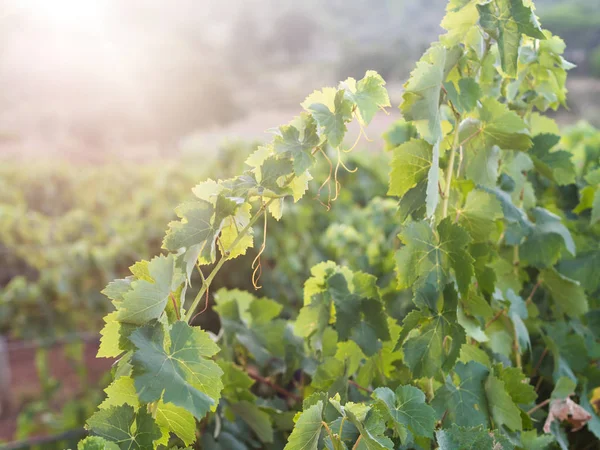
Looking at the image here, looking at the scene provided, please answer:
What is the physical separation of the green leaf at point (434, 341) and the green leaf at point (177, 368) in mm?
331

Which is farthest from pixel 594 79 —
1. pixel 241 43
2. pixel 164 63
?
pixel 164 63

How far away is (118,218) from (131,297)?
3919mm

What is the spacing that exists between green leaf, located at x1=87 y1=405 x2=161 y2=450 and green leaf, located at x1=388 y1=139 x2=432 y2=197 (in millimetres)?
532

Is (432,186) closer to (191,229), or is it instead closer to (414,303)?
(414,303)

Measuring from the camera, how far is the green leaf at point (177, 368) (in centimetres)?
76

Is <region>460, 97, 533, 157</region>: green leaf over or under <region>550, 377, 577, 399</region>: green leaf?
over

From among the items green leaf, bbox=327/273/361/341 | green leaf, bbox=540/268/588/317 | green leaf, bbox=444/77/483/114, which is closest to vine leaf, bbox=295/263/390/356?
green leaf, bbox=327/273/361/341

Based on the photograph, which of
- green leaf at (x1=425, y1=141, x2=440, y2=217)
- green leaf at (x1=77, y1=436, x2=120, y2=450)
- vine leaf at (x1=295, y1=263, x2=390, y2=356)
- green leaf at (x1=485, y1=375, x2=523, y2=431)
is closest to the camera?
green leaf at (x1=77, y1=436, x2=120, y2=450)

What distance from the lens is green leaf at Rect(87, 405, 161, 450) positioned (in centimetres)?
80

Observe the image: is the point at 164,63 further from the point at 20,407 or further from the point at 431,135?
the point at 431,135

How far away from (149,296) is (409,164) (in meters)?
0.48

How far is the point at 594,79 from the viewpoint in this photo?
95.5 ft

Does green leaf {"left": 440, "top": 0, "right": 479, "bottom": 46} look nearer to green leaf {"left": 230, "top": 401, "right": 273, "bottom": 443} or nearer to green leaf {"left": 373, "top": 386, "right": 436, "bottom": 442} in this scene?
green leaf {"left": 373, "top": 386, "right": 436, "bottom": 442}

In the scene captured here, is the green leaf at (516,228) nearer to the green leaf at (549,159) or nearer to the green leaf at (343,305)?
the green leaf at (549,159)
